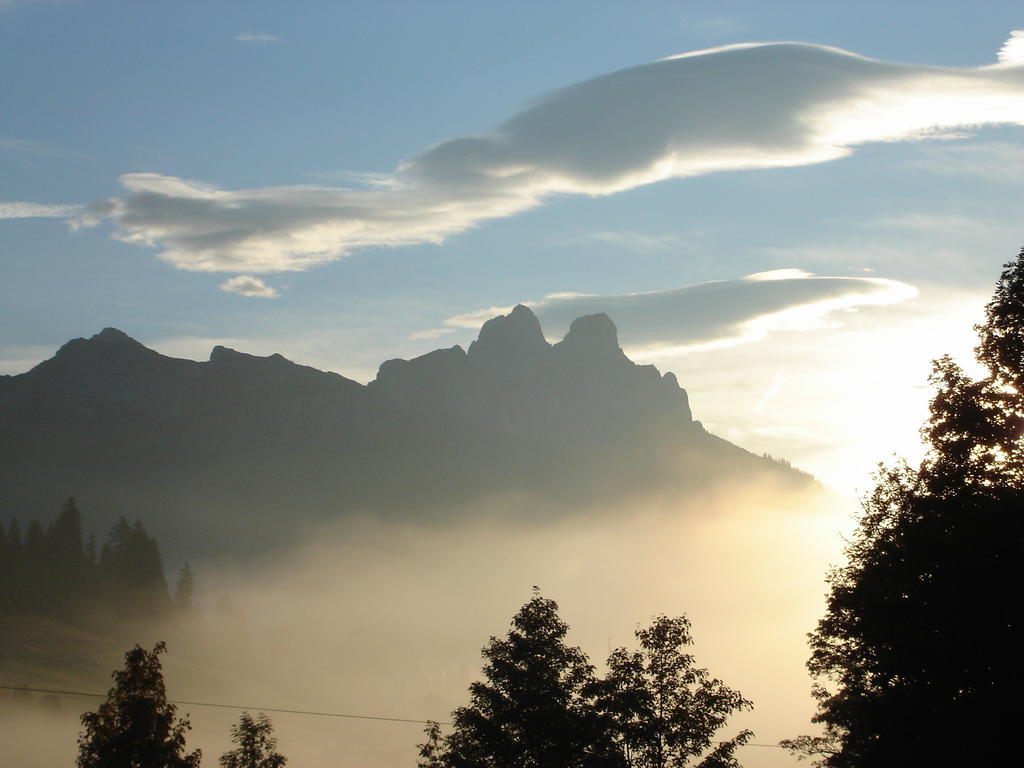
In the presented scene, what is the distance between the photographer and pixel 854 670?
4444 cm

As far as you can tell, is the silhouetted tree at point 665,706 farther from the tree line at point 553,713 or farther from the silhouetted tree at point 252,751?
the silhouetted tree at point 252,751

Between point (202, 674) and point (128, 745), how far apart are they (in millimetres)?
168179

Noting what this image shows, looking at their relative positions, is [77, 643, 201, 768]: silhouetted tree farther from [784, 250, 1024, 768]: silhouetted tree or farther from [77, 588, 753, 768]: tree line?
[784, 250, 1024, 768]: silhouetted tree

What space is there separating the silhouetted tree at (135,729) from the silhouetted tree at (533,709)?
9.56 m

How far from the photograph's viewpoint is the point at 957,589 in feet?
109

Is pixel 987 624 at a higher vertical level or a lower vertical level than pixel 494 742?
higher

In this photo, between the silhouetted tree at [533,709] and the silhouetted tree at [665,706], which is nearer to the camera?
the silhouetted tree at [665,706]

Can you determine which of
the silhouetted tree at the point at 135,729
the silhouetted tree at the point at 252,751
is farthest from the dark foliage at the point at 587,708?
the silhouetted tree at the point at 252,751

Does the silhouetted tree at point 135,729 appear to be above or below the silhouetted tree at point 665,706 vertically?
below

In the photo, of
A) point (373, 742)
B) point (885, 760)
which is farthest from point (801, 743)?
point (373, 742)

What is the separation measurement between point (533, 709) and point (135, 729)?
1312 cm

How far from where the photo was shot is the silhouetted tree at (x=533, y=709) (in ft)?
116

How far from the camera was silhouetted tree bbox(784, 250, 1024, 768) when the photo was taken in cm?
3253

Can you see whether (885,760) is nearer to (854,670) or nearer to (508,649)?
(854,670)
